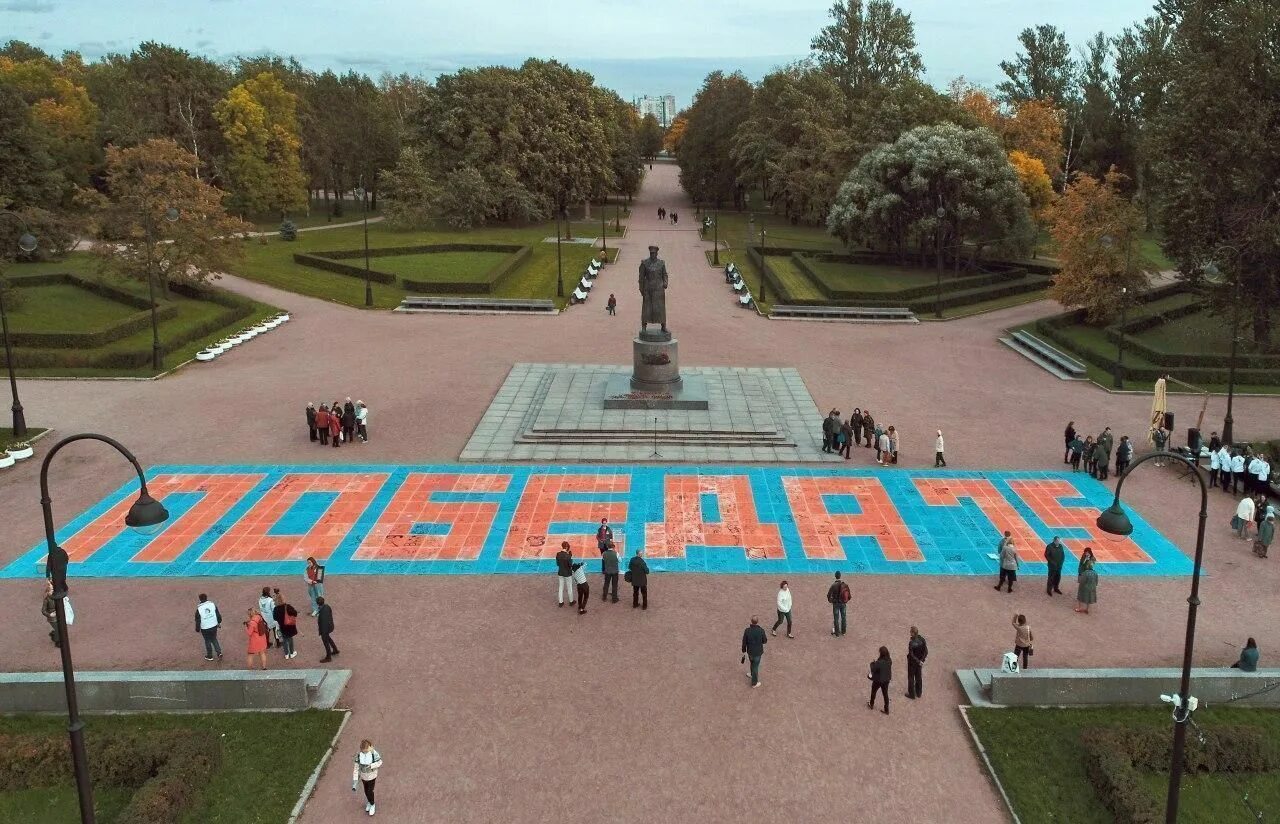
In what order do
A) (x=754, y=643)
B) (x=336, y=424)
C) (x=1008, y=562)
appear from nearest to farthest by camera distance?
(x=754, y=643) < (x=1008, y=562) < (x=336, y=424)

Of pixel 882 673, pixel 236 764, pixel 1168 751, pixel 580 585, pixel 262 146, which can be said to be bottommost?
pixel 236 764

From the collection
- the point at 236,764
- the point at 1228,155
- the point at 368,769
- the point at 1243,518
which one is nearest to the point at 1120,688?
the point at 1243,518

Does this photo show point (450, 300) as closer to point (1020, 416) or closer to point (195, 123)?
point (1020, 416)

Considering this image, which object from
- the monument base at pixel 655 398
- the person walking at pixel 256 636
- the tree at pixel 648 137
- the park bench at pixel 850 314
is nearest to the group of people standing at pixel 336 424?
the monument base at pixel 655 398

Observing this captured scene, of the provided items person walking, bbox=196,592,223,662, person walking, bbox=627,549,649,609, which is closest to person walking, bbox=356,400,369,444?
person walking, bbox=196,592,223,662

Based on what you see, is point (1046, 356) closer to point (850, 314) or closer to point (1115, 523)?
point (850, 314)

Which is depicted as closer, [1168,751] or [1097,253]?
[1168,751]

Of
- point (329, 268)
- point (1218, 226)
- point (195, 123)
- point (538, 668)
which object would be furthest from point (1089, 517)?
point (195, 123)
